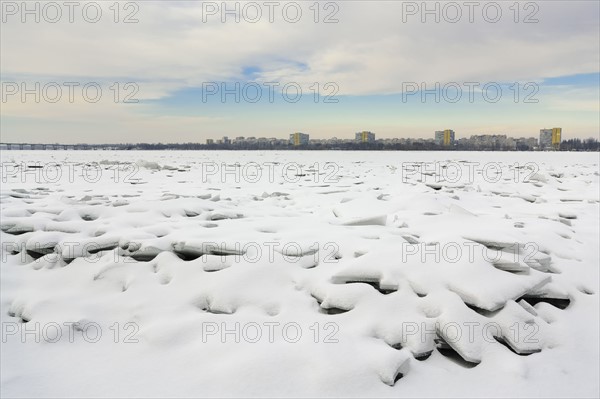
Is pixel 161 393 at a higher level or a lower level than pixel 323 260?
lower

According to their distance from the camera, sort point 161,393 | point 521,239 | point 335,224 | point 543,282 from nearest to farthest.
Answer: point 161,393
point 543,282
point 521,239
point 335,224

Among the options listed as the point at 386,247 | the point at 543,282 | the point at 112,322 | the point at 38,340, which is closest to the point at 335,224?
the point at 386,247

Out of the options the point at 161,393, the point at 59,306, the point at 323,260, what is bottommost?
the point at 161,393

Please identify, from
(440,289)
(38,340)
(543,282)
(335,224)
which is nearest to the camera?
(38,340)

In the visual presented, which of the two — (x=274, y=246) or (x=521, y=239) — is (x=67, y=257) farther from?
(x=521, y=239)

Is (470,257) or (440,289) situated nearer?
(440,289)

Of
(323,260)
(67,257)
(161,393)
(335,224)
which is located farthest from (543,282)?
(67,257)
